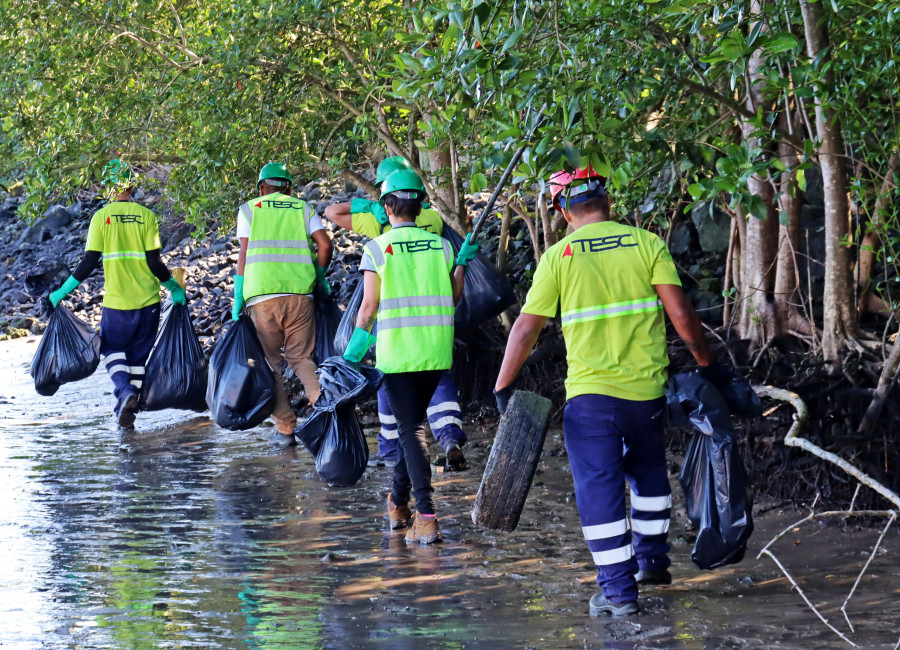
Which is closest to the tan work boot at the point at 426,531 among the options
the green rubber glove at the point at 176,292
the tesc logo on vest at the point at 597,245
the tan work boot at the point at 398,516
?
the tan work boot at the point at 398,516

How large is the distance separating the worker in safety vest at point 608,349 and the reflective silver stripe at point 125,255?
5.25 metres

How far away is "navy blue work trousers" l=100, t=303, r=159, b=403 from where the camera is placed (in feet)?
28.6

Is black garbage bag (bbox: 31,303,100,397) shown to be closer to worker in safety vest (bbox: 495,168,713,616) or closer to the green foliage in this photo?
the green foliage

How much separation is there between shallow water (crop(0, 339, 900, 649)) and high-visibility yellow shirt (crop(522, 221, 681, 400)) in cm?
90

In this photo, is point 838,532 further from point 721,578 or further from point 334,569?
point 334,569

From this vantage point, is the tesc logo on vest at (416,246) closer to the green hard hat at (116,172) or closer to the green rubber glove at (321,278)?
the green rubber glove at (321,278)

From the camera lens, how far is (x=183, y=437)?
8820 millimetres

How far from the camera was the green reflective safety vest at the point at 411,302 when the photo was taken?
5.29 metres

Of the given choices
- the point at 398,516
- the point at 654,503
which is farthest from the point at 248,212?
the point at 654,503

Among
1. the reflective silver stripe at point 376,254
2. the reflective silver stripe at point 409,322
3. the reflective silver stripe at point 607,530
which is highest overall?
the reflective silver stripe at point 376,254

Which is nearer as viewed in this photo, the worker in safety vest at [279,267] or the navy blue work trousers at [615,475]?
the navy blue work trousers at [615,475]

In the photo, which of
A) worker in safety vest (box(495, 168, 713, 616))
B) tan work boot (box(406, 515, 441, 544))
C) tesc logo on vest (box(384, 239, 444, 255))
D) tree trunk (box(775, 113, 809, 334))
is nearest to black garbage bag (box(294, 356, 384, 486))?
tan work boot (box(406, 515, 441, 544))

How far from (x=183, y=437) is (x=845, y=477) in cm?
530

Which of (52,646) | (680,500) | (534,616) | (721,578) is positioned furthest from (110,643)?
(680,500)
